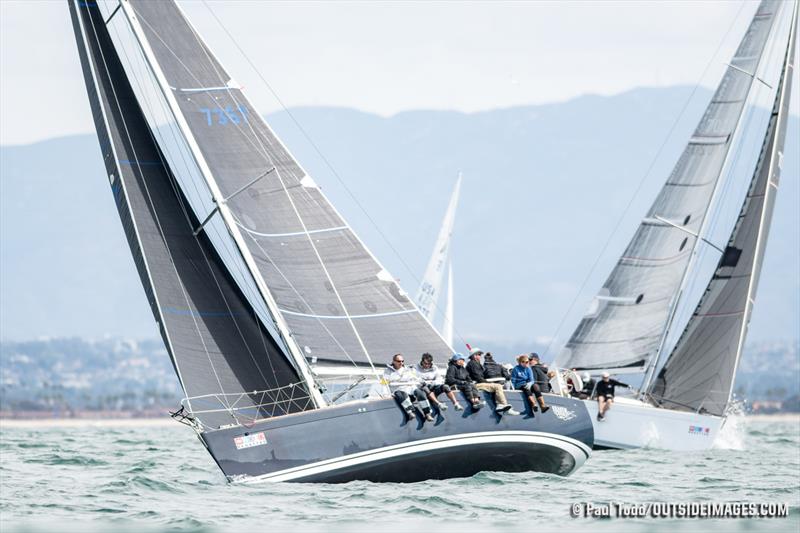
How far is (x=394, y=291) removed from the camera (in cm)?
2316

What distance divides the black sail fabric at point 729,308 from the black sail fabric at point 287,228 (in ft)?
32.9

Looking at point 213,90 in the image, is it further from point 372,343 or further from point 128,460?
point 128,460

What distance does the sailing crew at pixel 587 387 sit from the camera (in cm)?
3077

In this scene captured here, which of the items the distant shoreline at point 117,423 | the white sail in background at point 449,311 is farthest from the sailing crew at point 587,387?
the distant shoreline at point 117,423

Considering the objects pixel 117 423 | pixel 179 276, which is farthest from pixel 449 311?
Result: pixel 117 423

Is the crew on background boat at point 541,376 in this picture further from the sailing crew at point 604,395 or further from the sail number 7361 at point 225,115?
the sailing crew at point 604,395

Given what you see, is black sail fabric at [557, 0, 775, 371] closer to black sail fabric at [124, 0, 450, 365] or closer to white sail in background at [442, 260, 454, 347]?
white sail in background at [442, 260, 454, 347]

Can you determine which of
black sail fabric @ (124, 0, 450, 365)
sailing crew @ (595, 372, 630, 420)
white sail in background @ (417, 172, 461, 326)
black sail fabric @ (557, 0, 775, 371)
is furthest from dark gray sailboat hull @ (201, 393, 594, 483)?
white sail in background @ (417, 172, 461, 326)

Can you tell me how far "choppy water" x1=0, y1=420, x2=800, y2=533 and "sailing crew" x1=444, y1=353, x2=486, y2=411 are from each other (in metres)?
1.15

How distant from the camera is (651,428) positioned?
1196 inches

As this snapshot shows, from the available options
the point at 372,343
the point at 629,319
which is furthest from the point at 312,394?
the point at 629,319

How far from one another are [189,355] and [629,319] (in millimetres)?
14006

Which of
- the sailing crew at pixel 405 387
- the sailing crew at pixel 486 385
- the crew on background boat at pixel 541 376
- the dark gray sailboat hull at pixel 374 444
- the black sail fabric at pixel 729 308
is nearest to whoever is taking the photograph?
the dark gray sailboat hull at pixel 374 444

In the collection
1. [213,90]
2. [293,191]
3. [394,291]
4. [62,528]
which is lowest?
[62,528]
